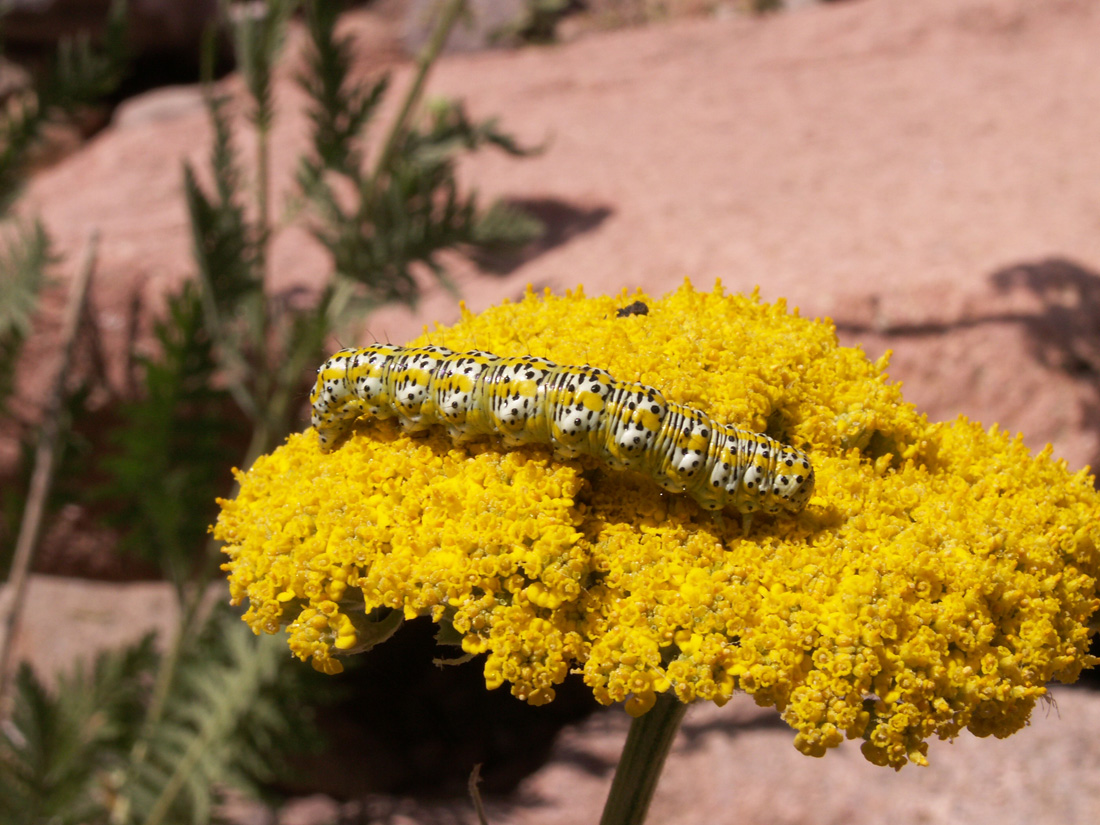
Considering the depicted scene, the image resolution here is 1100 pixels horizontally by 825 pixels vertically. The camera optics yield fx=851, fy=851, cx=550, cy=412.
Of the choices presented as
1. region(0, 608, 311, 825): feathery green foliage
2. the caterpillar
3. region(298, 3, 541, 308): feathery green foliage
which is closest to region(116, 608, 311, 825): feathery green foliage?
region(0, 608, 311, 825): feathery green foliage

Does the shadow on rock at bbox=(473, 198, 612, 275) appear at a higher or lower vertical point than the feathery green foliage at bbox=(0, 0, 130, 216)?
lower

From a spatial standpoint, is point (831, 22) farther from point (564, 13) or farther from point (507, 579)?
point (507, 579)

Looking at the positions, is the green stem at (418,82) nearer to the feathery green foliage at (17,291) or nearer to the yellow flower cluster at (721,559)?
the feathery green foliage at (17,291)

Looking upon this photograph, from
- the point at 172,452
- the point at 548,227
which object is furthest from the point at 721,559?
the point at 548,227

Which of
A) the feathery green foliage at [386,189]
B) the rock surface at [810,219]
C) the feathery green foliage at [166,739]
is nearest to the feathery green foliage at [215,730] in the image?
the feathery green foliage at [166,739]

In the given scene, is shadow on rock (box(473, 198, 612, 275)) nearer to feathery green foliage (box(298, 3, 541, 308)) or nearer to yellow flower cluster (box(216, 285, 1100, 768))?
feathery green foliage (box(298, 3, 541, 308))

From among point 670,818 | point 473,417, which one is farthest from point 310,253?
point 473,417
